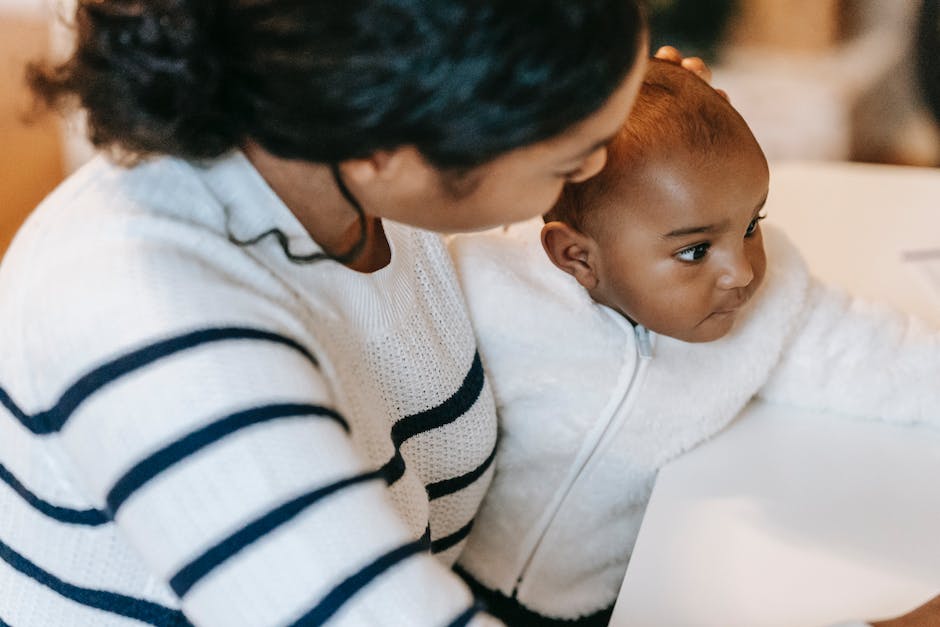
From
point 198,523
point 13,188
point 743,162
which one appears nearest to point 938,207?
point 743,162

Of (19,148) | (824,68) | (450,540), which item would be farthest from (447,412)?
(19,148)

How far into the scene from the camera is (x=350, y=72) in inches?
19.0

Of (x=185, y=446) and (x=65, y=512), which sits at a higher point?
(x=185, y=446)

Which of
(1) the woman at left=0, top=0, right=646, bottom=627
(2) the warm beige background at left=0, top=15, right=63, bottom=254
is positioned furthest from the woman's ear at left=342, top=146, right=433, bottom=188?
(2) the warm beige background at left=0, top=15, right=63, bottom=254

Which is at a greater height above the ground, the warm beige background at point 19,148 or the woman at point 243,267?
the woman at point 243,267

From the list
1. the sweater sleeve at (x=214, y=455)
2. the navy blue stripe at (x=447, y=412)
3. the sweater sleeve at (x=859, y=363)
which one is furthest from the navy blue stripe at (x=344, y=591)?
the sweater sleeve at (x=859, y=363)

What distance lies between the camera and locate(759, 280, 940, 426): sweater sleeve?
0.82m

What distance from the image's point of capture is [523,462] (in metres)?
0.91

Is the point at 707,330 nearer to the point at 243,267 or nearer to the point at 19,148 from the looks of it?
the point at 243,267

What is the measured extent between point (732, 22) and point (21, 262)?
107cm

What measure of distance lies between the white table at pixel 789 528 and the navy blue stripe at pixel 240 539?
0.89ft

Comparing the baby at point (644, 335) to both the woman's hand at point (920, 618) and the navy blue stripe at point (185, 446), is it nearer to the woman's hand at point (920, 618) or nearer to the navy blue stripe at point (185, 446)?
the woman's hand at point (920, 618)

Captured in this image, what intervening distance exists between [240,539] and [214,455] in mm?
43

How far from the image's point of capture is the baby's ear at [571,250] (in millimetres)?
808
